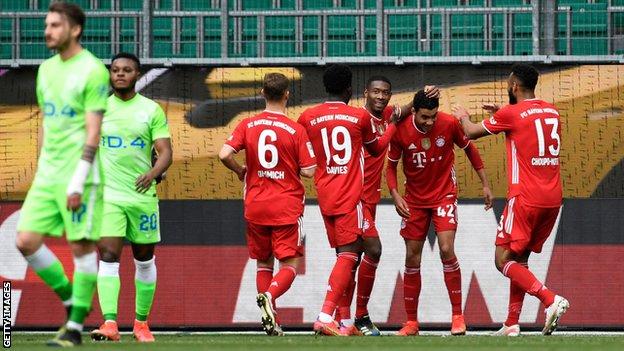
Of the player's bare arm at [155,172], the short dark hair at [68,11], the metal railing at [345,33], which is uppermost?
the metal railing at [345,33]

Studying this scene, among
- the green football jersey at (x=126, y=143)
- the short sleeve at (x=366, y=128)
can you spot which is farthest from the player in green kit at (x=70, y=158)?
the short sleeve at (x=366, y=128)

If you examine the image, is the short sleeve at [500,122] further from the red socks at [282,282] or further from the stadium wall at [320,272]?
the stadium wall at [320,272]

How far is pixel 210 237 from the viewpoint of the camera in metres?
13.4

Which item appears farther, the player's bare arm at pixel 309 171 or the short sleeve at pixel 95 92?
the player's bare arm at pixel 309 171

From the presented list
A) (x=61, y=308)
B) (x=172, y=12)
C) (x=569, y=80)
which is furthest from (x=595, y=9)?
(x=61, y=308)

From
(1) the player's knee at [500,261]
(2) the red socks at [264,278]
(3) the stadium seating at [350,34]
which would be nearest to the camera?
(2) the red socks at [264,278]

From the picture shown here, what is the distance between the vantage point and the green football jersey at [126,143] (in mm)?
10180

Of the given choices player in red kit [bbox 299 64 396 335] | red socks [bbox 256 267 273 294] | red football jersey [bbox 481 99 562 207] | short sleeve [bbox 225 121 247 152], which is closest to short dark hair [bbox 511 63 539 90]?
red football jersey [bbox 481 99 562 207]

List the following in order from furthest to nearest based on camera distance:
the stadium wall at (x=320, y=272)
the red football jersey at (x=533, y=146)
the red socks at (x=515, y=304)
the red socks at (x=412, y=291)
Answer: the stadium wall at (x=320, y=272), the red socks at (x=412, y=291), the red socks at (x=515, y=304), the red football jersey at (x=533, y=146)

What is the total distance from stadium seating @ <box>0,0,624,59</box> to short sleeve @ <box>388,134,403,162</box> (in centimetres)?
336

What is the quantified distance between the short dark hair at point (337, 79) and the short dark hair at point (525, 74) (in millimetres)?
1387

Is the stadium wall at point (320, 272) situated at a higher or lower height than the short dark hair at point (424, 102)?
lower

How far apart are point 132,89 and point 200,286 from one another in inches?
→ 140

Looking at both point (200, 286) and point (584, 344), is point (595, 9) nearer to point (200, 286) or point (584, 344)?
point (200, 286)
